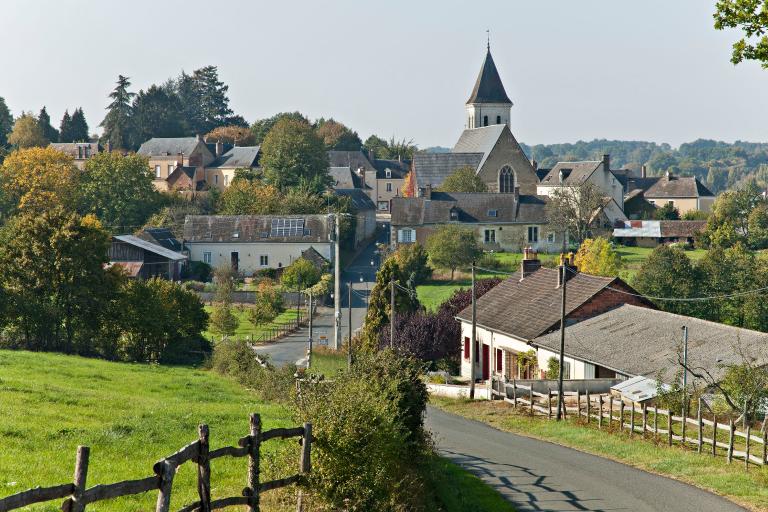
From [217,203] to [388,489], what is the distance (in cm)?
8356

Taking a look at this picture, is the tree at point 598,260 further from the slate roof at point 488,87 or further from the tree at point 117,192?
the slate roof at point 488,87

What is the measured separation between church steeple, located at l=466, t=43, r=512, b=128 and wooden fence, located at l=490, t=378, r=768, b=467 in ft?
280

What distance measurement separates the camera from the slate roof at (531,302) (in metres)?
39.3

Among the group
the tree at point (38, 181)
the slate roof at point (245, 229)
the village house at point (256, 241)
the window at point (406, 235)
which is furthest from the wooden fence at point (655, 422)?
the tree at point (38, 181)

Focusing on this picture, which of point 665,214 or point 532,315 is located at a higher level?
point 665,214

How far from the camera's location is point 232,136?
138m

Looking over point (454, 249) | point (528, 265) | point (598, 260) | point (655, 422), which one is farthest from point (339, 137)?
point (655, 422)

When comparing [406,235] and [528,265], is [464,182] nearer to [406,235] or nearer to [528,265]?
[406,235]

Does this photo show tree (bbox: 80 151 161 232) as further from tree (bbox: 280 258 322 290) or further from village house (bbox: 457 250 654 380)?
village house (bbox: 457 250 654 380)

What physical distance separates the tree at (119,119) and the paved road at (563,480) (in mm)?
111961

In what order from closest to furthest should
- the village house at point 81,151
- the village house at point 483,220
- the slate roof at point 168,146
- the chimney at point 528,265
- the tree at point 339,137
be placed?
the chimney at point 528,265, the village house at point 483,220, the slate roof at point 168,146, the village house at point 81,151, the tree at point 339,137

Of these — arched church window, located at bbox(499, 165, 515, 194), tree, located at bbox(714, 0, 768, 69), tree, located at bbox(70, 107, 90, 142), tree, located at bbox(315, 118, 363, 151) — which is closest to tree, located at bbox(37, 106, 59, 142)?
tree, located at bbox(70, 107, 90, 142)

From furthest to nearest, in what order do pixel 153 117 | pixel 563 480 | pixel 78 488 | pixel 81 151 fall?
1. pixel 153 117
2. pixel 81 151
3. pixel 563 480
4. pixel 78 488

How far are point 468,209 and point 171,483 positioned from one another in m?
79.2
